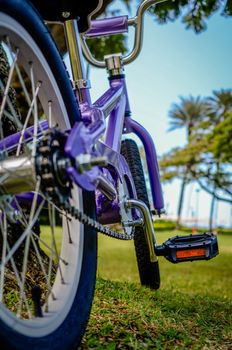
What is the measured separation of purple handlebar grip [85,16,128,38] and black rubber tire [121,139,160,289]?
53 cm

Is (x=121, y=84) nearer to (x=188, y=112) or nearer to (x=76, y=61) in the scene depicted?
(x=76, y=61)

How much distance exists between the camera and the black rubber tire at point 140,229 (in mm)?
2223

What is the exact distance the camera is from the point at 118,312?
1945 millimetres

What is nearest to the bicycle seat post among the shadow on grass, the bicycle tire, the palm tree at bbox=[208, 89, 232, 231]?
the bicycle tire

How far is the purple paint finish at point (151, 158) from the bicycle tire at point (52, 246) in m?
0.79

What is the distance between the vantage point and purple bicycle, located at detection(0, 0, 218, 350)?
1120 millimetres

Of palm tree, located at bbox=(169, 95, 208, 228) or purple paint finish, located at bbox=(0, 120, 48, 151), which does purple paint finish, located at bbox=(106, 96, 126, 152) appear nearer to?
purple paint finish, located at bbox=(0, 120, 48, 151)

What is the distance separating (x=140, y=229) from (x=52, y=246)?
3.26 feet

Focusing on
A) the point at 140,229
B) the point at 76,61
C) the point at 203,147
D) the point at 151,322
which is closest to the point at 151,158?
the point at 140,229

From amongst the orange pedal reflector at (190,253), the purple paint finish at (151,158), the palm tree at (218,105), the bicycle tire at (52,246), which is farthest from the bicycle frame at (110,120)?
the palm tree at (218,105)

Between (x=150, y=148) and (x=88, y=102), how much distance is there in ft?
1.86

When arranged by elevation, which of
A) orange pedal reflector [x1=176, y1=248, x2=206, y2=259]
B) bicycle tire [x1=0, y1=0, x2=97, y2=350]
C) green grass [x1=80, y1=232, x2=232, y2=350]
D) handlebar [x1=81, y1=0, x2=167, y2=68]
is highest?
handlebar [x1=81, y1=0, x2=167, y2=68]

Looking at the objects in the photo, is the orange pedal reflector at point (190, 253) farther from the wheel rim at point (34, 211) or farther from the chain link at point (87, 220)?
the wheel rim at point (34, 211)

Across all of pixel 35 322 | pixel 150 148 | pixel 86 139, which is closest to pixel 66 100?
pixel 86 139
